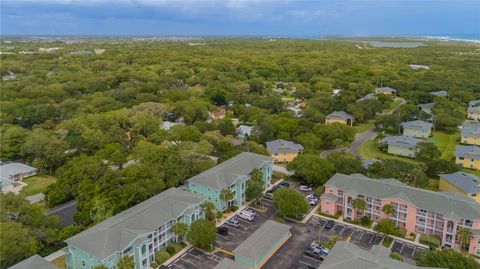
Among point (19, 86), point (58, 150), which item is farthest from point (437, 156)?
point (19, 86)

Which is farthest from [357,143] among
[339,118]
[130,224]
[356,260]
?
[130,224]

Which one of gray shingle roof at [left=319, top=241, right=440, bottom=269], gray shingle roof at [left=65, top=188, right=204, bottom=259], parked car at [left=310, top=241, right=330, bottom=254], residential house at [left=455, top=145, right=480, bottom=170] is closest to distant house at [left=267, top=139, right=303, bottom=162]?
gray shingle roof at [left=65, top=188, right=204, bottom=259]

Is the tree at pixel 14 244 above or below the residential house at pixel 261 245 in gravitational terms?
above

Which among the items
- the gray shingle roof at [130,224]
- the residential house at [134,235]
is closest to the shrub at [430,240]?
the gray shingle roof at [130,224]

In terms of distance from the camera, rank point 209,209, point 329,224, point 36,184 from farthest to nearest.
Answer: point 36,184, point 329,224, point 209,209

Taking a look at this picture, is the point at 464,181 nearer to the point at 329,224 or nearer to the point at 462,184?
the point at 462,184

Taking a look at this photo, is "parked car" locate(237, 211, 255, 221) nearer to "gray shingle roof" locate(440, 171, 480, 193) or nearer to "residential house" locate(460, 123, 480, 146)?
"gray shingle roof" locate(440, 171, 480, 193)

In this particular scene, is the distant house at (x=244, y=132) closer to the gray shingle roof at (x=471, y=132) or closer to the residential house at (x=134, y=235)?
the residential house at (x=134, y=235)
